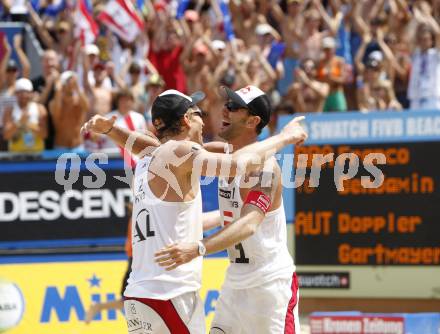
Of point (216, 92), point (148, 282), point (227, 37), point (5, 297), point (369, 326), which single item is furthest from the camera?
point (227, 37)

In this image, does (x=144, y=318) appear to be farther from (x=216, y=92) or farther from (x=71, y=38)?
(x=71, y=38)

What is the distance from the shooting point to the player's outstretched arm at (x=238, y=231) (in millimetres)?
4973

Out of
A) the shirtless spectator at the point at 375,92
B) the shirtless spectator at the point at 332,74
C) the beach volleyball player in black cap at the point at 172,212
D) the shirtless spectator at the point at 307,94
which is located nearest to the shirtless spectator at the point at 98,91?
the shirtless spectator at the point at 307,94

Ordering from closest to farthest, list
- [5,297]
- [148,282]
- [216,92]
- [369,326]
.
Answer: [148,282]
[369,326]
[5,297]
[216,92]

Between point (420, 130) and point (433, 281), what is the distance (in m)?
1.64

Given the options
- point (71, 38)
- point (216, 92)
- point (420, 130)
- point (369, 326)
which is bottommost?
point (369, 326)

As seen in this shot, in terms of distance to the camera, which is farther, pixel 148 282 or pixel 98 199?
pixel 98 199

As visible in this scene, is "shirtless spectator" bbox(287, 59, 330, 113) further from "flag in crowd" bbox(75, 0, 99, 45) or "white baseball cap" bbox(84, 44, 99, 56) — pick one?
"flag in crowd" bbox(75, 0, 99, 45)

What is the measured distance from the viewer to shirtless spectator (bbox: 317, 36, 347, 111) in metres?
13.0

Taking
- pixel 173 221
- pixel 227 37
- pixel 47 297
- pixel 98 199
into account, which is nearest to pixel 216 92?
pixel 227 37

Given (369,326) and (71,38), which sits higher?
(71,38)

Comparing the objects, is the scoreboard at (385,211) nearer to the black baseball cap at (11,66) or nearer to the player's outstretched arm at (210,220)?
the player's outstretched arm at (210,220)

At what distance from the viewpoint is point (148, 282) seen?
5.34 metres

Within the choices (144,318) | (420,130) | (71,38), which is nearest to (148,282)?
(144,318)
